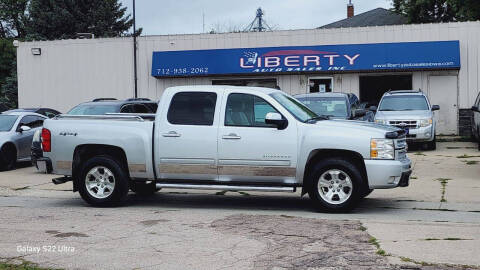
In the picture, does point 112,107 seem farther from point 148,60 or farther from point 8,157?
point 148,60

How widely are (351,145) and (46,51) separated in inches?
903

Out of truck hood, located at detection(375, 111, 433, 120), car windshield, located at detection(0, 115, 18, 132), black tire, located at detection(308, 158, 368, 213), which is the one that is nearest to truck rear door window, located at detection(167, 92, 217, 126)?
black tire, located at detection(308, 158, 368, 213)

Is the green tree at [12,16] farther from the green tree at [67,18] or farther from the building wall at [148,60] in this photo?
the building wall at [148,60]

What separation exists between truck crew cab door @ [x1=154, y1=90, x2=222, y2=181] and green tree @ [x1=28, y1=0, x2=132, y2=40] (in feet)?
143

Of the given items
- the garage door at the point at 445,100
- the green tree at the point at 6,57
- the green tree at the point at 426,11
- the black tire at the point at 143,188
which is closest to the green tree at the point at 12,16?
the green tree at the point at 6,57

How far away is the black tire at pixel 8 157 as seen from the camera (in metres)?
16.9

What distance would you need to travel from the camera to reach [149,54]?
2833 cm

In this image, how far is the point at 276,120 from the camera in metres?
9.73

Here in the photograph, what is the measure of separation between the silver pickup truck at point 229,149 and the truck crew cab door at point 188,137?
2 centimetres

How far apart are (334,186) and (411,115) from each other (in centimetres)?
1101

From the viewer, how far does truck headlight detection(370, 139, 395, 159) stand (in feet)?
31.4

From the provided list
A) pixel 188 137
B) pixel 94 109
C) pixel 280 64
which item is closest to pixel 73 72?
pixel 280 64

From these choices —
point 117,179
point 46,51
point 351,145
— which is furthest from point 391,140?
point 46,51

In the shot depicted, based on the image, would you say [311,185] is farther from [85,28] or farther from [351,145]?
[85,28]
